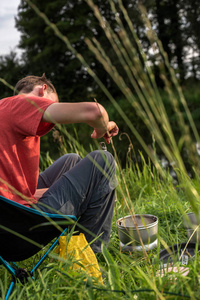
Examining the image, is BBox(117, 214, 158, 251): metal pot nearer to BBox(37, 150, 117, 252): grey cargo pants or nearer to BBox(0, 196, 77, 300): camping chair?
BBox(37, 150, 117, 252): grey cargo pants

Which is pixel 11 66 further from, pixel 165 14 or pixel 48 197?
pixel 48 197

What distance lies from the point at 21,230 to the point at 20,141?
15.9 inches

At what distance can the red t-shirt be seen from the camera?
4.49ft

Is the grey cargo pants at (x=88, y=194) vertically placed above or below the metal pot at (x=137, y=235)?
above

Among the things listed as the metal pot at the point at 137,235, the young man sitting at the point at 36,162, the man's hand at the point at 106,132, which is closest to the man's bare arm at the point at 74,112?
the young man sitting at the point at 36,162

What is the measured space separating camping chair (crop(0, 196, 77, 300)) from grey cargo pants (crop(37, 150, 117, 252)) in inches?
5.7

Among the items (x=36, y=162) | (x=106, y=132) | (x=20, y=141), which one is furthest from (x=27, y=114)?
(x=106, y=132)

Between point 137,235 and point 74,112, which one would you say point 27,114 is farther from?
point 137,235

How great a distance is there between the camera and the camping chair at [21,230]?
124cm

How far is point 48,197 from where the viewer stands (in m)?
1.53

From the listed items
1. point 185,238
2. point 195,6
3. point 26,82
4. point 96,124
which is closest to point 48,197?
point 96,124

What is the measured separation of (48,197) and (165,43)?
15.8 metres

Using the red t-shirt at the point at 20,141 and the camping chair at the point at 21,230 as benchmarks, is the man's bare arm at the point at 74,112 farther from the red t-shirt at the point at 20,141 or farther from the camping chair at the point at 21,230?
the camping chair at the point at 21,230

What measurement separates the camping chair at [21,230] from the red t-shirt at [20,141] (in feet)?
0.37
